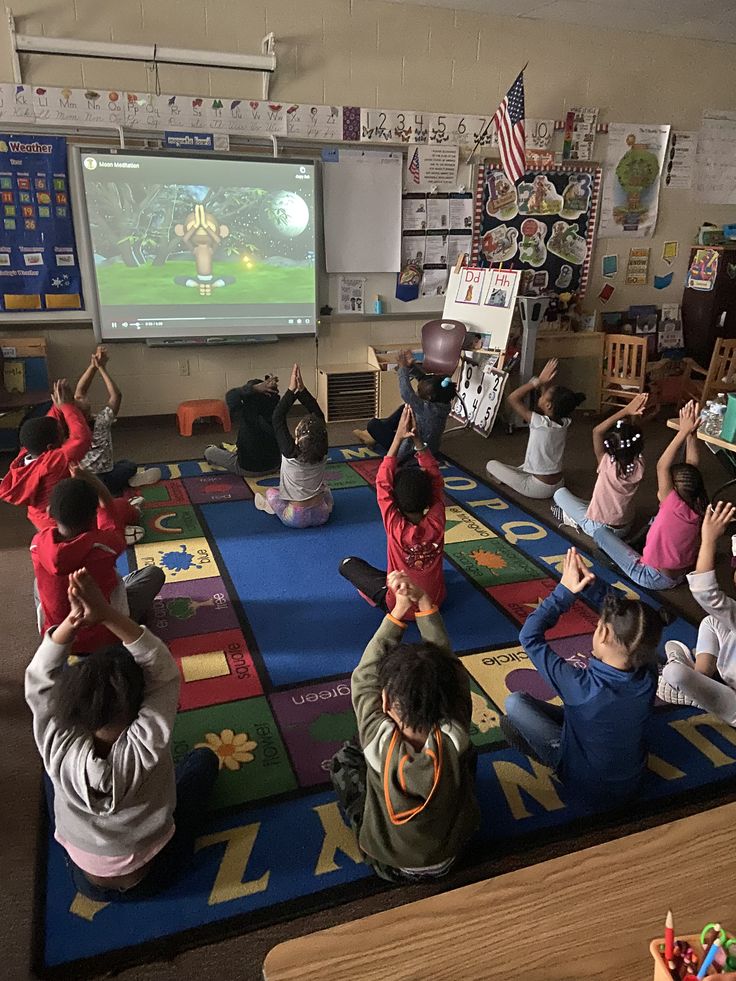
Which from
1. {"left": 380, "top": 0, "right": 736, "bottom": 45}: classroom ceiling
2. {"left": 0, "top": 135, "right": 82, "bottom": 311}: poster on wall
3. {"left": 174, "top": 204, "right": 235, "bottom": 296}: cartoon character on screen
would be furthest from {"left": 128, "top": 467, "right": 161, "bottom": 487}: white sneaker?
{"left": 380, "top": 0, "right": 736, "bottom": 45}: classroom ceiling

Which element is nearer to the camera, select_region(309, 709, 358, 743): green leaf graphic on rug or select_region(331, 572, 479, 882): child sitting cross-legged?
select_region(331, 572, 479, 882): child sitting cross-legged

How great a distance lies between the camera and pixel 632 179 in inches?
238

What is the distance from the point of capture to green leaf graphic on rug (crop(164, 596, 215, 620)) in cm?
290

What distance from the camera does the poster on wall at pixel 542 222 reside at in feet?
18.8

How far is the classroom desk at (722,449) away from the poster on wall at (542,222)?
96.0 inches

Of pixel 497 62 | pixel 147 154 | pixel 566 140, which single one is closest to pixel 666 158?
pixel 566 140

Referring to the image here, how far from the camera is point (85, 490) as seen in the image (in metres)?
2.31

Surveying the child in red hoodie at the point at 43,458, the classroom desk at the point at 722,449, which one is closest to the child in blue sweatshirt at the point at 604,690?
the child in red hoodie at the point at 43,458

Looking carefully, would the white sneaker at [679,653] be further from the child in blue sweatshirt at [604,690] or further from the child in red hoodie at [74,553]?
the child in red hoodie at [74,553]

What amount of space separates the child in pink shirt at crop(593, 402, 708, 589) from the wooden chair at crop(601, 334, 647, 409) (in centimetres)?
249

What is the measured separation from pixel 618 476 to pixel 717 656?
1.27m

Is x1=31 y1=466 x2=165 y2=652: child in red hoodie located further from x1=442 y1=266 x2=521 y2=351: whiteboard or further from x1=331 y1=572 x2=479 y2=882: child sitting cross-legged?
x1=442 y1=266 x2=521 y2=351: whiteboard

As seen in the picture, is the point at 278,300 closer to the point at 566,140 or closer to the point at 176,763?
the point at 566,140

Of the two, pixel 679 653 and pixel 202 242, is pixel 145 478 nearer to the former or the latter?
pixel 202 242
